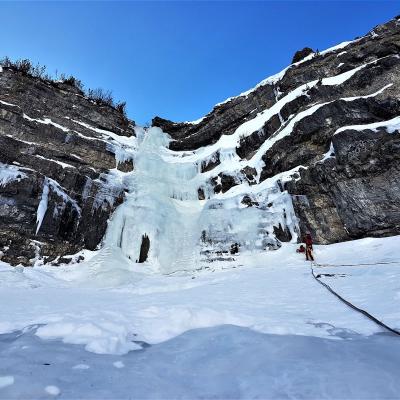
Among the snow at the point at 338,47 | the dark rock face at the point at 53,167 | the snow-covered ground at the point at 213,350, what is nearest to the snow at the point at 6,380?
the snow-covered ground at the point at 213,350

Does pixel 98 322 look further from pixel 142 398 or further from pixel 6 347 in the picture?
pixel 142 398

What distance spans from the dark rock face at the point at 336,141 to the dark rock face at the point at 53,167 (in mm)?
7499

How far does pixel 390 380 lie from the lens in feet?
8.02

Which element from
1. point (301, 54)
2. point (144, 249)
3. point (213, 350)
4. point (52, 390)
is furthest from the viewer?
point (301, 54)

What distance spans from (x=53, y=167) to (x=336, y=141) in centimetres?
1447

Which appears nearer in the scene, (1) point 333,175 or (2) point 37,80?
(1) point 333,175

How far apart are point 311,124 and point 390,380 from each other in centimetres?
1664

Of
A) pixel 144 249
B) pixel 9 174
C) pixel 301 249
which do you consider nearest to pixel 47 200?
pixel 9 174

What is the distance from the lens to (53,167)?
17.9 metres

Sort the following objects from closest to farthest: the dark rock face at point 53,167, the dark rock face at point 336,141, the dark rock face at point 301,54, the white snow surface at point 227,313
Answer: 1. the white snow surface at point 227,313
2. the dark rock face at point 336,141
3. the dark rock face at point 53,167
4. the dark rock face at point 301,54

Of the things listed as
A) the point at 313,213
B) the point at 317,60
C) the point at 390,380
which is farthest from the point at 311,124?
the point at 390,380

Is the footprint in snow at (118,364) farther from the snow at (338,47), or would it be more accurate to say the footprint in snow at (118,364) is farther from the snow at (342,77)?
the snow at (338,47)

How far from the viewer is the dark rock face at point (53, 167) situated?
1483 centimetres

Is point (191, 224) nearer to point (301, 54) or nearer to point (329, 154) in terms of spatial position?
point (329, 154)
